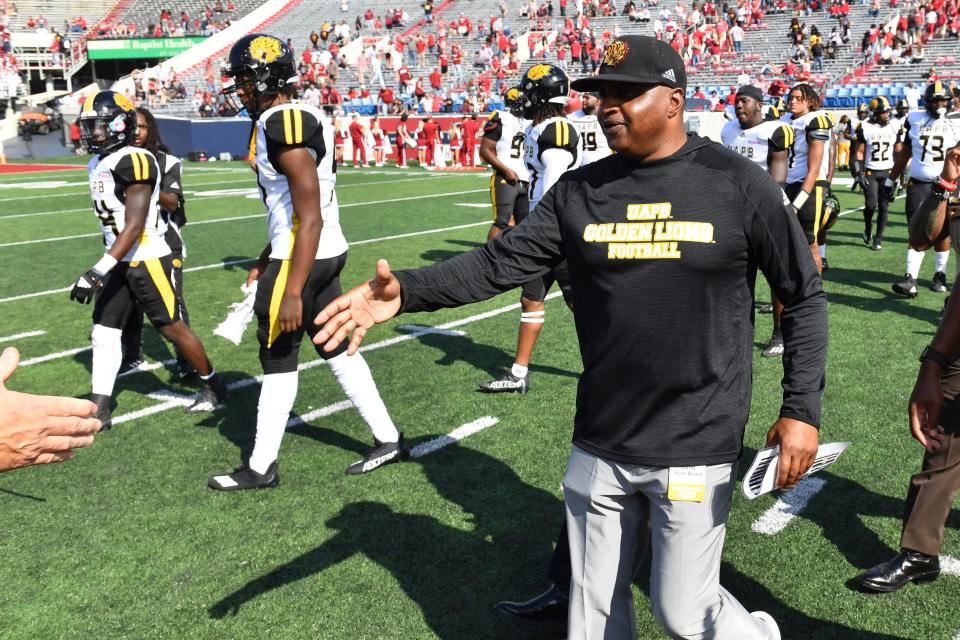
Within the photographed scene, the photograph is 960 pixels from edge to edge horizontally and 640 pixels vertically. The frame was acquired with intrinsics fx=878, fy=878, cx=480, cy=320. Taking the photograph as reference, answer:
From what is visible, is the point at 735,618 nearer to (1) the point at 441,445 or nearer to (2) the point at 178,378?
(1) the point at 441,445

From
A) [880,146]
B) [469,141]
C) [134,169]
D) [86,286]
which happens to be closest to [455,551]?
[86,286]

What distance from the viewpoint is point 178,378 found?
6574 mm

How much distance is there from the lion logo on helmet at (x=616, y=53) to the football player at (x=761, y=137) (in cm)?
506

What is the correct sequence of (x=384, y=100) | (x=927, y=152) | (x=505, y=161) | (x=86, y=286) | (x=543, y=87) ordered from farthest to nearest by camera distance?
(x=384, y=100) → (x=927, y=152) → (x=505, y=161) → (x=543, y=87) → (x=86, y=286)

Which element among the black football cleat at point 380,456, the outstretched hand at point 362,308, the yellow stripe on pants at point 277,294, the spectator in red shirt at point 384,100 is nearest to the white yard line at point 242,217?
the black football cleat at point 380,456

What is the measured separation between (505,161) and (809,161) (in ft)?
9.27

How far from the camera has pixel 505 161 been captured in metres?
8.67

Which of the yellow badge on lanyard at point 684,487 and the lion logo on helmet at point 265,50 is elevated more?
the lion logo on helmet at point 265,50

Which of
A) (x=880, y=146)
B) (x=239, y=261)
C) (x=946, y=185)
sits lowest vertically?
(x=239, y=261)

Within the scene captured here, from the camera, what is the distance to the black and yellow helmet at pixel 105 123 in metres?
5.23

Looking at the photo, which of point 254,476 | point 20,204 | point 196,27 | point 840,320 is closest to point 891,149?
point 840,320

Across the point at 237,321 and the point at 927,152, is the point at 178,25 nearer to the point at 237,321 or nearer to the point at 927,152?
the point at 927,152

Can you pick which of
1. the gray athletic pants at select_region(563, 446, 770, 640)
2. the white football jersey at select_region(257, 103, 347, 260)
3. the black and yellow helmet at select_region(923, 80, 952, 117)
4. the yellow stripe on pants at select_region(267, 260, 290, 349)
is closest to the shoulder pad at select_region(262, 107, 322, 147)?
the white football jersey at select_region(257, 103, 347, 260)

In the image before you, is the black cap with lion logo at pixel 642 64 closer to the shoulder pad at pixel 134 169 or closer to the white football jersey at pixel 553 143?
the white football jersey at pixel 553 143
